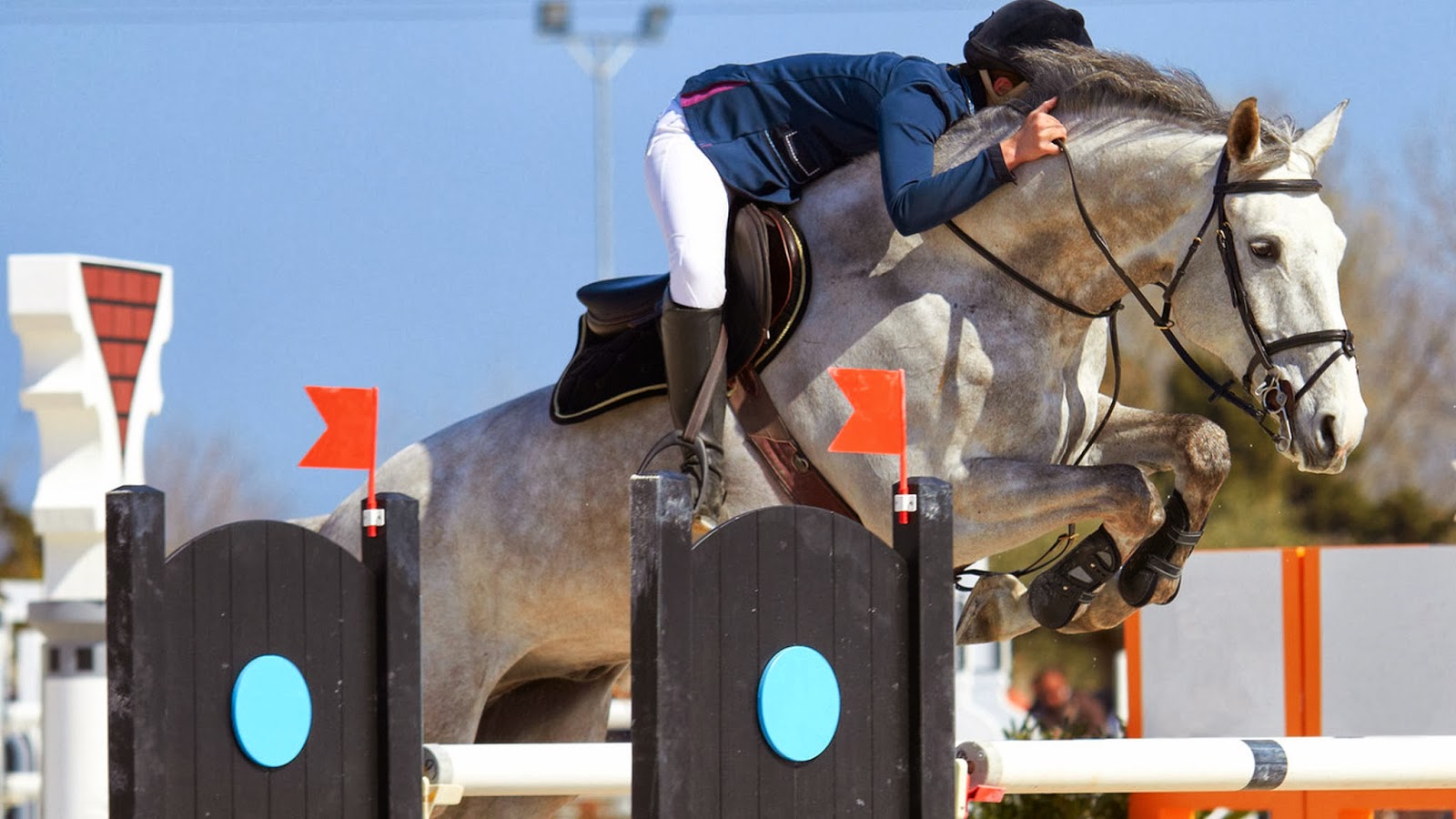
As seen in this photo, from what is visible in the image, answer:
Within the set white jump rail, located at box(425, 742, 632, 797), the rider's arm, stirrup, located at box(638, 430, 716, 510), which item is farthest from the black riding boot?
white jump rail, located at box(425, 742, 632, 797)

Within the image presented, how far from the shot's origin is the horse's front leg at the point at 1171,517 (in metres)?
3.27

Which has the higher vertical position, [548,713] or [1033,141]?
[1033,141]

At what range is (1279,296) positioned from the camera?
302cm

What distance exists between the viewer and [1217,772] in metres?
2.92

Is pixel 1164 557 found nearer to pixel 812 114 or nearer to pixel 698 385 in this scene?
pixel 698 385

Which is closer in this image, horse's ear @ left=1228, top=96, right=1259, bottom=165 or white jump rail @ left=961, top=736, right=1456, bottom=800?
white jump rail @ left=961, top=736, right=1456, bottom=800

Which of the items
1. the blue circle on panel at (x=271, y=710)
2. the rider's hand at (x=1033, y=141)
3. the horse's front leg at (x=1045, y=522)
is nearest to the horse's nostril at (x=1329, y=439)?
the horse's front leg at (x=1045, y=522)

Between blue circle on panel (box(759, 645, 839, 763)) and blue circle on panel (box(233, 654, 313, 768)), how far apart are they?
1.89 feet

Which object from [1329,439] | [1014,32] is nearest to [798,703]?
[1329,439]

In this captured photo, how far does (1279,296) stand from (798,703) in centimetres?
125

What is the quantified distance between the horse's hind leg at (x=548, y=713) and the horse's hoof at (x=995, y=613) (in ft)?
3.18

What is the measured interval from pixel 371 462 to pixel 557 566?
117cm

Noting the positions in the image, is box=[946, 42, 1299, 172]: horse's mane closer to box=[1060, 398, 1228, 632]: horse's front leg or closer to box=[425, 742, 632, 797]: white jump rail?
box=[1060, 398, 1228, 632]: horse's front leg

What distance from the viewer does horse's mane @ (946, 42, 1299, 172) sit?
130 inches
